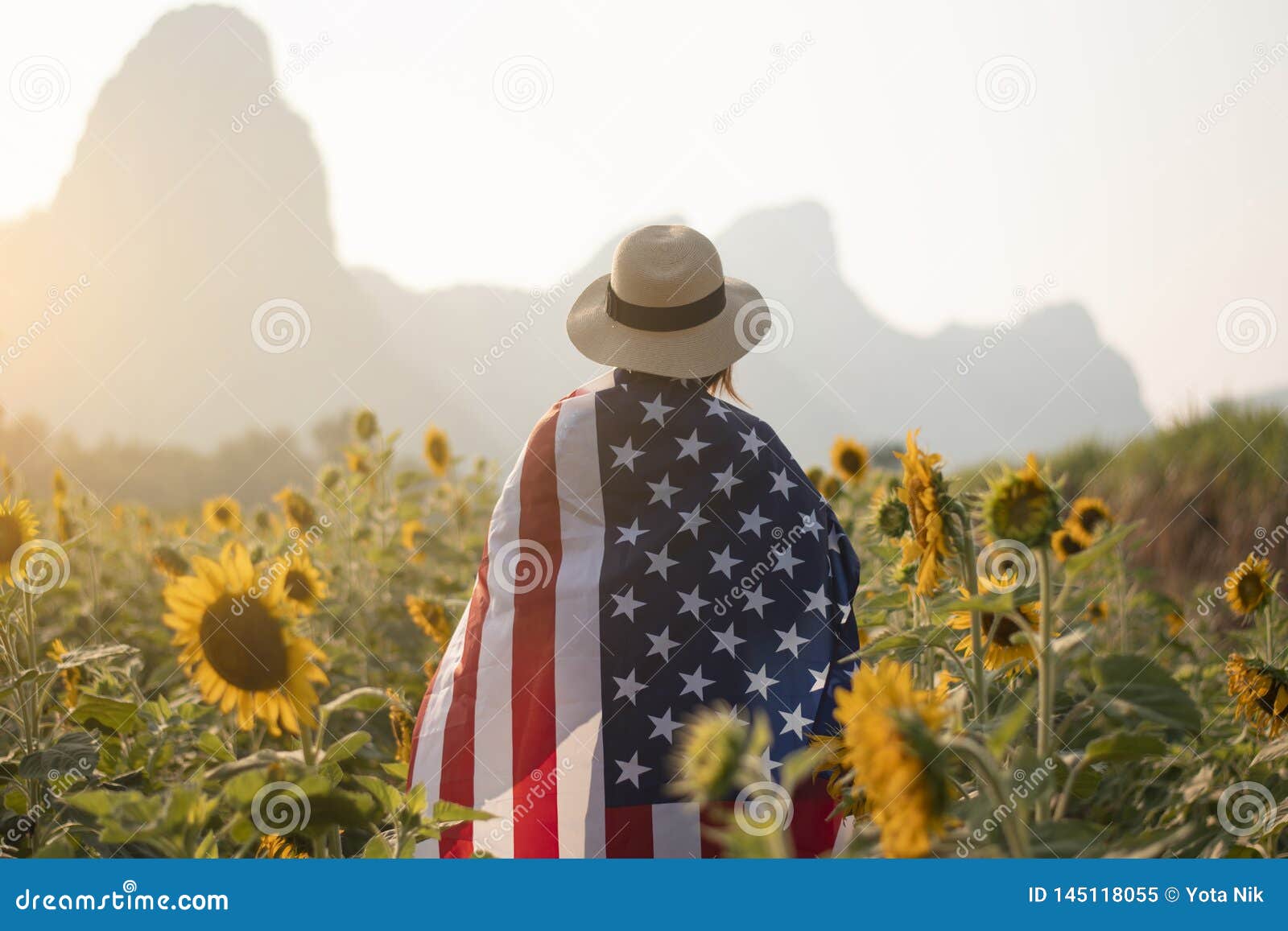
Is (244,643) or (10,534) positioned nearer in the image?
(244,643)

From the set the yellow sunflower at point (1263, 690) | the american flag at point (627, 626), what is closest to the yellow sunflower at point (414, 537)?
the american flag at point (627, 626)

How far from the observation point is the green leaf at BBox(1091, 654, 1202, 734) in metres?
0.93

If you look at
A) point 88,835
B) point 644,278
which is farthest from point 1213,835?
point 88,835

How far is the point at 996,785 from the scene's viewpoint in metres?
0.79

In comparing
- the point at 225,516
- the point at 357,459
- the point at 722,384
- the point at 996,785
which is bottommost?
the point at 996,785

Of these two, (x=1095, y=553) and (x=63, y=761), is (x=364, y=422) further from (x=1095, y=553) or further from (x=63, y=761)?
(x=1095, y=553)

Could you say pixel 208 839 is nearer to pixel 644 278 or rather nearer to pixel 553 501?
pixel 553 501

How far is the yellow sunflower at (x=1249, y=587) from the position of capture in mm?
2609

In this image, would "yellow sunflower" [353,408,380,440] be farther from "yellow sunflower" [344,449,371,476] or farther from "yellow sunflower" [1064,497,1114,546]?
"yellow sunflower" [1064,497,1114,546]

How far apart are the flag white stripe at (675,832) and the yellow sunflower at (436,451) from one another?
136 inches

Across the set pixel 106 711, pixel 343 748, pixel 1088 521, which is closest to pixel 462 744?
pixel 106 711

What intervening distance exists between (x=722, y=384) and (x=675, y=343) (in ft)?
0.82

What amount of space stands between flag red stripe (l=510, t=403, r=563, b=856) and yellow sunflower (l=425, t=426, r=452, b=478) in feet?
10.1

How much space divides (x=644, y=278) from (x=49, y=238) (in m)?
44.0
